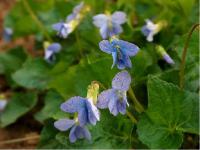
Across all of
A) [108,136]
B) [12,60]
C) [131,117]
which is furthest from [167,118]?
[12,60]

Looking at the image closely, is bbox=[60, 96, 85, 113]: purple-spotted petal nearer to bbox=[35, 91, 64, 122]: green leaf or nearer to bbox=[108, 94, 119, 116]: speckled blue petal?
bbox=[108, 94, 119, 116]: speckled blue petal

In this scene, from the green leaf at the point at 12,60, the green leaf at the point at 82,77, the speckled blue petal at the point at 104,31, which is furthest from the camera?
the green leaf at the point at 12,60

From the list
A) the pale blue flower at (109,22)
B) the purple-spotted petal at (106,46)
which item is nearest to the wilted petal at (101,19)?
the pale blue flower at (109,22)

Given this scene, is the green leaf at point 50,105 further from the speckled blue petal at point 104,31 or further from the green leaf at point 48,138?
the speckled blue petal at point 104,31

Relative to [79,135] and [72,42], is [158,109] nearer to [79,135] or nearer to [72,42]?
[79,135]

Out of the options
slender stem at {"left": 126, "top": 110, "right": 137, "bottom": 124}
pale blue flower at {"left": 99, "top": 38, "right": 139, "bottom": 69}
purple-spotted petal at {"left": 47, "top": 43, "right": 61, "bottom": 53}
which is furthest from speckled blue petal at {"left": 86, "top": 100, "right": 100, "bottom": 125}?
purple-spotted petal at {"left": 47, "top": 43, "right": 61, "bottom": 53}

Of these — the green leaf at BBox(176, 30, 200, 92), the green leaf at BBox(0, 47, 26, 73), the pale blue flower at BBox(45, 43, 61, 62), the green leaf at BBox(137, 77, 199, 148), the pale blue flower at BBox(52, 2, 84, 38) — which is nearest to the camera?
the green leaf at BBox(137, 77, 199, 148)
